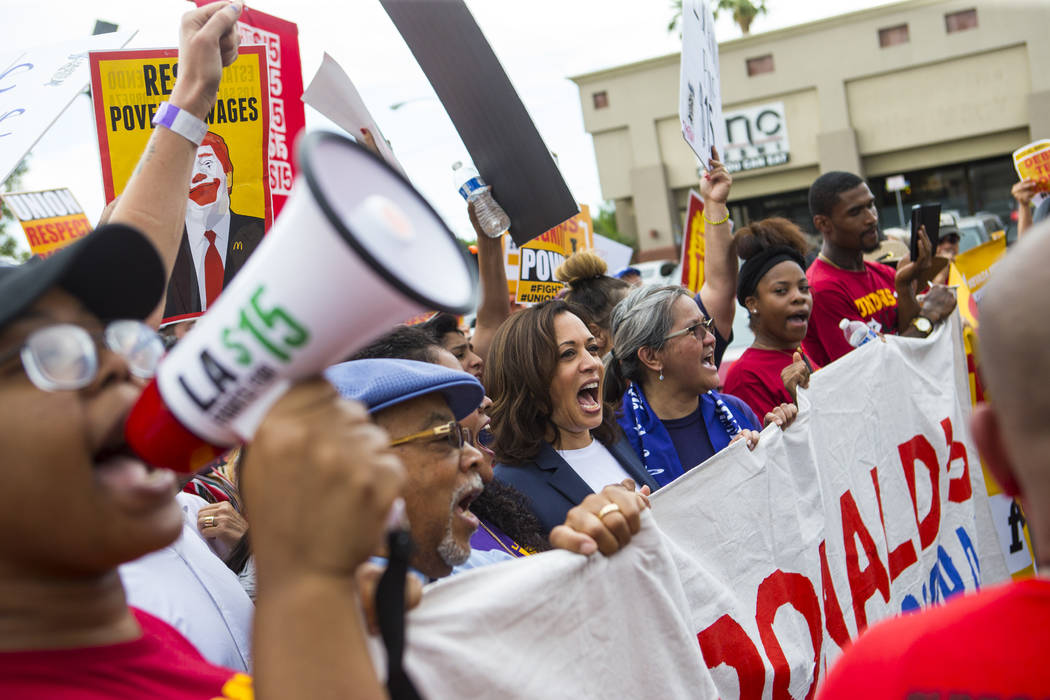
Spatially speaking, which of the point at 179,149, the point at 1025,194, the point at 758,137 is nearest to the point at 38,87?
the point at 179,149

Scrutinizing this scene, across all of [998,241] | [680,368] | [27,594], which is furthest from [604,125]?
[27,594]

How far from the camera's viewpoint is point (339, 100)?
2.95 meters

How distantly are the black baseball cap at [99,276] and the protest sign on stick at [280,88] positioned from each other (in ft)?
5.51

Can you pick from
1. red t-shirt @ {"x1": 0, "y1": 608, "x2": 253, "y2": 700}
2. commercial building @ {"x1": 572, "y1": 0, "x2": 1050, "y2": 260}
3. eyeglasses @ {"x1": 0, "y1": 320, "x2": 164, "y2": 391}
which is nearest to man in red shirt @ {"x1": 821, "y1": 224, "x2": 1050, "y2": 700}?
red t-shirt @ {"x1": 0, "y1": 608, "x2": 253, "y2": 700}

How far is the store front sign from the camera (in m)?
31.1

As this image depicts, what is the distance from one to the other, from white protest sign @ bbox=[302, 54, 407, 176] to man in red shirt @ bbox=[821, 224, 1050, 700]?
2.22 m

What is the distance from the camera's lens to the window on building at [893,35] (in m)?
30.2

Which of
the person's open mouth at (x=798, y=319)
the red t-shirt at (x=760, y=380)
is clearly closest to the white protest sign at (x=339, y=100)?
the red t-shirt at (x=760, y=380)

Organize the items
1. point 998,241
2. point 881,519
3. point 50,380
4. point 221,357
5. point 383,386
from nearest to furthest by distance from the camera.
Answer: point 221,357 < point 50,380 < point 383,386 < point 881,519 < point 998,241

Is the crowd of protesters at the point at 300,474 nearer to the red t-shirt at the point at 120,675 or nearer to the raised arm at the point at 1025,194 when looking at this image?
the red t-shirt at the point at 120,675

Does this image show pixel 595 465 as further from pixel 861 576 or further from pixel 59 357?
pixel 59 357

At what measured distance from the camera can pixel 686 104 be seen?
13.7 feet

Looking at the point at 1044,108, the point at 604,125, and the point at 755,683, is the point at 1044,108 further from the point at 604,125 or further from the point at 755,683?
the point at 755,683

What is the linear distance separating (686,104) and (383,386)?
8.81 feet
